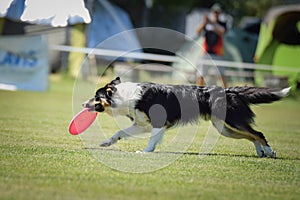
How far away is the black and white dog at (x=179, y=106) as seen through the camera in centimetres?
778

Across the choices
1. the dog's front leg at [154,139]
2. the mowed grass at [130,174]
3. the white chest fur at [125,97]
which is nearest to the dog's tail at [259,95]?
the mowed grass at [130,174]

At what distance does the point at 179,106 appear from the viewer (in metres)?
7.92

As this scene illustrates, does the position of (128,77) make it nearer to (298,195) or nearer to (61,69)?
(61,69)

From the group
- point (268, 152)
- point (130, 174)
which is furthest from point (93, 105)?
point (268, 152)

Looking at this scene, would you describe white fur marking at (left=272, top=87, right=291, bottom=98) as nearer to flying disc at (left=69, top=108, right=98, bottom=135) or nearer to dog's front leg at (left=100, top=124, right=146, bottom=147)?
dog's front leg at (left=100, top=124, right=146, bottom=147)

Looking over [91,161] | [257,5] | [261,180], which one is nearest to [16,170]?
[91,161]

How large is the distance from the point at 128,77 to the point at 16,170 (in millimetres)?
14572

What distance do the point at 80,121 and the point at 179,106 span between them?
1341 millimetres

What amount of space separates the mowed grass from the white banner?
6306 millimetres

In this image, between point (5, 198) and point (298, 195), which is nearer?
point (5, 198)

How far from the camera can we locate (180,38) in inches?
1059

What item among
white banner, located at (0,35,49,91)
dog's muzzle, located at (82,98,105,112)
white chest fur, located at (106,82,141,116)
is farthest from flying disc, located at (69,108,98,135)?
white banner, located at (0,35,49,91)

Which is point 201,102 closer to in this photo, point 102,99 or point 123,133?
point 123,133

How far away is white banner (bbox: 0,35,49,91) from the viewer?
16.8 m
